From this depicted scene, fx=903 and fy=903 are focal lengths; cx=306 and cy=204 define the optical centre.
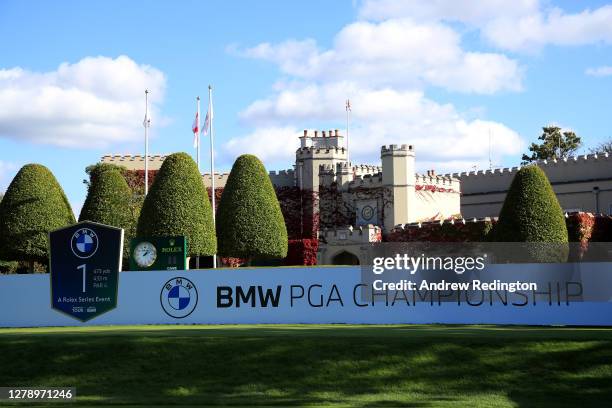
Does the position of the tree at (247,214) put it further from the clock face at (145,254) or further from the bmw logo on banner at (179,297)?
the bmw logo on banner at (179,297)

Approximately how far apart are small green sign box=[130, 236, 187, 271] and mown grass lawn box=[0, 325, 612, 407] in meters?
10.7

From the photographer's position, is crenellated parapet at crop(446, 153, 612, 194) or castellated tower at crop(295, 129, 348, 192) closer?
crenellated parapet at crop(446, 153, 612, 194)

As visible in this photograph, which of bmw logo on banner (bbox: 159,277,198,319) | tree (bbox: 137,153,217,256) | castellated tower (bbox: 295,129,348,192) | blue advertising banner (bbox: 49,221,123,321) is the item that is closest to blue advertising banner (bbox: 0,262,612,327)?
bmw logo on banner (bbox: 159,277,198,319)

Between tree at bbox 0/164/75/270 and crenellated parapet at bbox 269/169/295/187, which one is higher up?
crenellated parapet at bbox 269/169/295/187

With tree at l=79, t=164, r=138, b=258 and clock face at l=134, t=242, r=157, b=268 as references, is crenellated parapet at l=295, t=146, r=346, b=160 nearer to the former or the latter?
tree at l=79, t=164, r=138, b=258

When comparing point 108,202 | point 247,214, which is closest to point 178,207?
point 247,214

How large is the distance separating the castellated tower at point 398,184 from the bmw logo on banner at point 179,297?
1246 inches

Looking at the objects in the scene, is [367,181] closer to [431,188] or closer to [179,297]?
[431,188]

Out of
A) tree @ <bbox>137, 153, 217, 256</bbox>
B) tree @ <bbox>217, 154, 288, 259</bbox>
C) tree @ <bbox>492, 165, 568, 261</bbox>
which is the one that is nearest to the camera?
tree @ <bbox>492, 165, 568, 261</bbox>

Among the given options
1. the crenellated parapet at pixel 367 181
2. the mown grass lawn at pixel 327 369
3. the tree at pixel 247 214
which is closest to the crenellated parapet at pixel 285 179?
the crenellated parapet at pixel 367 181

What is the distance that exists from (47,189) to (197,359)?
28.5m

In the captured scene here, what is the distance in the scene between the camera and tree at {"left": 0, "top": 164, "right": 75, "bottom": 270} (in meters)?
46.7

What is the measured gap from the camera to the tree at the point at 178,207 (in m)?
44.9

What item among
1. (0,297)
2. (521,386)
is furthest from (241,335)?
(0,297)
